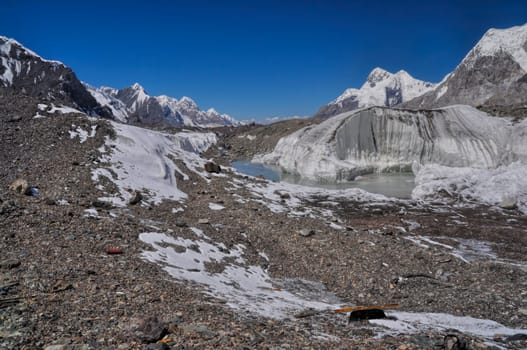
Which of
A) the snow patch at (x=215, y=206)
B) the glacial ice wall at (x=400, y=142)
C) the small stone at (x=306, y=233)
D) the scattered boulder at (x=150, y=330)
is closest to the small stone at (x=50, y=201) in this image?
the snow patch at (x=215, y=206)

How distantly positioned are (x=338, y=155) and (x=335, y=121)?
522cm

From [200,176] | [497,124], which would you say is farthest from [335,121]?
[200,176]

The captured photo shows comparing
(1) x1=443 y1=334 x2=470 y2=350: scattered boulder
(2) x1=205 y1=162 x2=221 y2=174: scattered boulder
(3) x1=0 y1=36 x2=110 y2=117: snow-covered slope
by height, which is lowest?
(1) x1=443 y1=334 x2=470 y2=350: scattered boulder

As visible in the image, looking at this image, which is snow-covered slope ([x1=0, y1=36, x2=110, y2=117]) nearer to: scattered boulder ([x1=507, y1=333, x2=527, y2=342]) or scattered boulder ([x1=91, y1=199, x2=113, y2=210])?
scattered boulder ([x1=91, y1=199, x2=113, y2=210])

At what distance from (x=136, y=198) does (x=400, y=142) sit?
35620mm

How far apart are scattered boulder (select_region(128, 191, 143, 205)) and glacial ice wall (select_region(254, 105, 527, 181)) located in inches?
1017

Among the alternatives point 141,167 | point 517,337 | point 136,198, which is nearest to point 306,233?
point 136,198

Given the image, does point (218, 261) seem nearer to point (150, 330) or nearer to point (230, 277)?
point (230, 277)

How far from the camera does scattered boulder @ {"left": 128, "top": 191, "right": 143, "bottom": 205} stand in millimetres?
13819

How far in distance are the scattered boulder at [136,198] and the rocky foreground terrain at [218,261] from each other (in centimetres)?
10

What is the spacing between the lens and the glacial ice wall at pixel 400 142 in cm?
3622

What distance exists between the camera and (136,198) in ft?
46.1

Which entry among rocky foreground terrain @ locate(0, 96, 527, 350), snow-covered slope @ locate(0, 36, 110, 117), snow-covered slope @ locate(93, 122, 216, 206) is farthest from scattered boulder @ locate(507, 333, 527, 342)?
snow-covered slope @ locate(0, 36, 110, 117)

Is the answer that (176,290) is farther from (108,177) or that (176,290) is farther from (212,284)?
(108,177)
